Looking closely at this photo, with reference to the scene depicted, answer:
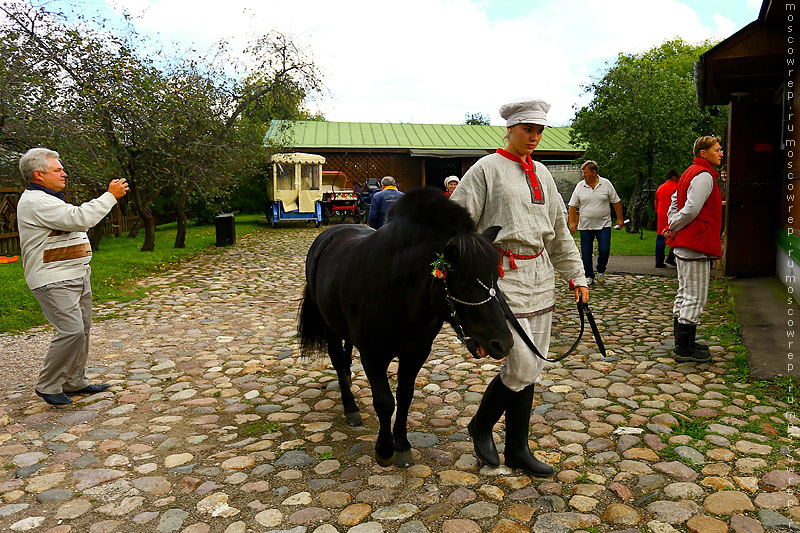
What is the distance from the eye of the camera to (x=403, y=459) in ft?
11.1

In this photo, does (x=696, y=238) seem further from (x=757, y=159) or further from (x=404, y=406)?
(x=757, y=159)

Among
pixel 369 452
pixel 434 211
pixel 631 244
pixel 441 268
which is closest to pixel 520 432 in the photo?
pixel 369 452

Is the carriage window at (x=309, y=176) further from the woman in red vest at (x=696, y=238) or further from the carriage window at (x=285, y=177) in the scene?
the woman in red vest at (x=696, y=238)

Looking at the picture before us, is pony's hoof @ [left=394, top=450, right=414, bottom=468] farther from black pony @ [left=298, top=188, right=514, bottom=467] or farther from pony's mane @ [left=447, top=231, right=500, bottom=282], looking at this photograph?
pony's mane @ [left=447, top=231, right=500, bottom=282]

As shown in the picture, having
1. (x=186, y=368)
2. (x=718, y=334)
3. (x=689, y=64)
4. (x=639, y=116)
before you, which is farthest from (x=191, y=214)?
(x=689, y=64)

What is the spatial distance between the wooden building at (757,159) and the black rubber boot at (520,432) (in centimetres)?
634

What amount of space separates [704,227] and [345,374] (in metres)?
3.41

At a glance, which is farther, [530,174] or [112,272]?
[112,272]

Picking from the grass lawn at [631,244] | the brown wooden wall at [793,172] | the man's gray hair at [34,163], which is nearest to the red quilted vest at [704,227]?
the brown wooden wall at [793,172]

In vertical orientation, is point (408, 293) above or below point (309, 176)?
below

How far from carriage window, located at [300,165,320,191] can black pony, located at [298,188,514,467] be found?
19.1 m

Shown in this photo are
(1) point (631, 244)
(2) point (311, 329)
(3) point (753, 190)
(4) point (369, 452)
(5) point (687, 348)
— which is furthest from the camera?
(1) point (631, 244)

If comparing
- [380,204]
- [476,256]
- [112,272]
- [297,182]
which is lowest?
[112,272]

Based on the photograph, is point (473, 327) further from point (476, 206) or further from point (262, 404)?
point (262, 404)
